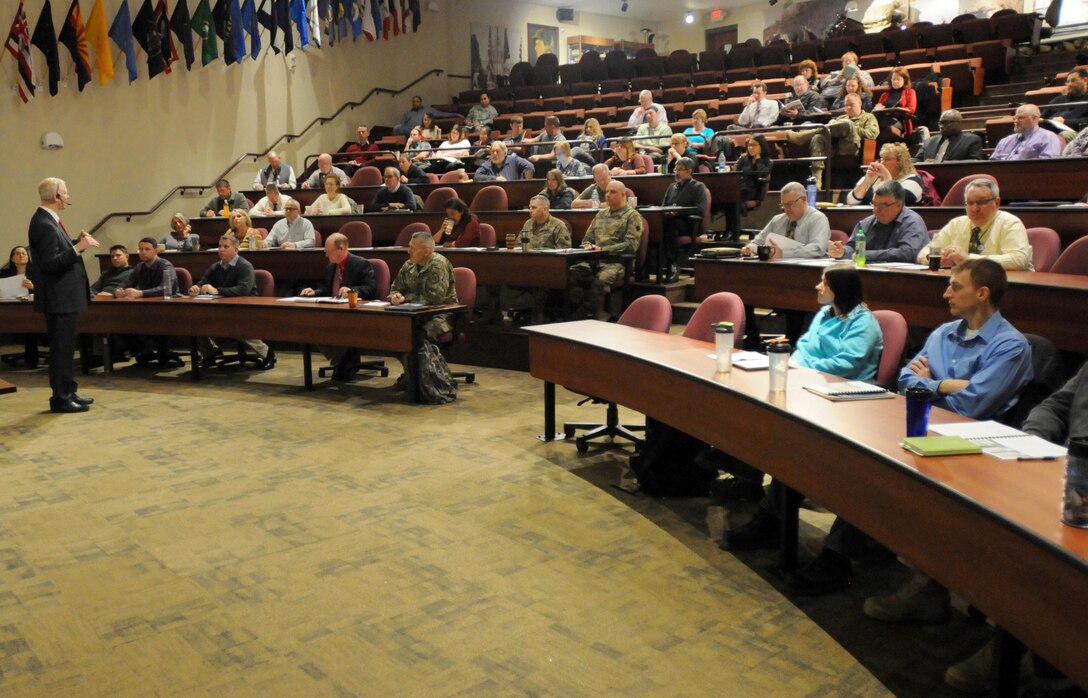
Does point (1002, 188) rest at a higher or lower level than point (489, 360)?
higher

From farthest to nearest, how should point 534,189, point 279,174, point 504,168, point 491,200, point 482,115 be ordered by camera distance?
point 482,115 → point 279,174 → point 504,168 → point 534,189 → point 491,200

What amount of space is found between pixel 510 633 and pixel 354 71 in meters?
14.2

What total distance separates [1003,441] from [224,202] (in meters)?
10.4

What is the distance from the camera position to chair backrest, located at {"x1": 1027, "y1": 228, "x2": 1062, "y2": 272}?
16.8ft

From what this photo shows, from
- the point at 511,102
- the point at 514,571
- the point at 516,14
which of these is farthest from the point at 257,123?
the point at 514,571

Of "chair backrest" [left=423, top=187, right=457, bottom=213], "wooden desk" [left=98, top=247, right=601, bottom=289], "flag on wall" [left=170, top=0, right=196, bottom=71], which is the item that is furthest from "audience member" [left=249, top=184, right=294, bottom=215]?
"flag on wall" [left=170, top=0, right=196, bottom=71]

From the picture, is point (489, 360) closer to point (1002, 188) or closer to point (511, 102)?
point (1002, 188)

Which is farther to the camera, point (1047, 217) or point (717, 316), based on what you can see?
point (1047, 217)

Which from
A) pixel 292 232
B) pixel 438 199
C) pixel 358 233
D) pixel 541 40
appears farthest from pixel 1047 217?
pixel 541 40

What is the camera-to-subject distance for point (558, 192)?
874 centimetres

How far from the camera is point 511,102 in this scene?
629 inches

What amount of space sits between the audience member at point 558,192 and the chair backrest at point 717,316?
13.3 feet

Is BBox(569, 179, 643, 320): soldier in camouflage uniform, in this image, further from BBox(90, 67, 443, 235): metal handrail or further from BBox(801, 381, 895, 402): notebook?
BBox(90, 67, 443, 235): metal handrail

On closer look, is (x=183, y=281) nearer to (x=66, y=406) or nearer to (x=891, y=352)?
(x=66, y=406)
